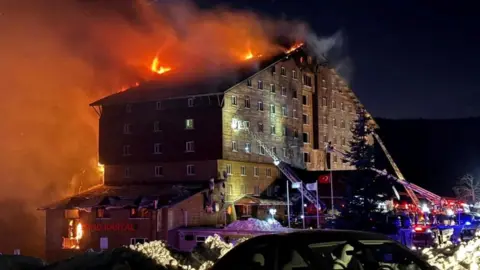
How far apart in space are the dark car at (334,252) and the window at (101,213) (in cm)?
5003

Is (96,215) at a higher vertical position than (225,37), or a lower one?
lower

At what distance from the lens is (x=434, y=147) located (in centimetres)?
12850

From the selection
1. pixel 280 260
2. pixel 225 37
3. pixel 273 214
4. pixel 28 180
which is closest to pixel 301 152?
pixel 273 214

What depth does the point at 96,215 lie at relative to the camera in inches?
2271

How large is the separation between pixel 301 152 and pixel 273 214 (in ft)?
35.4

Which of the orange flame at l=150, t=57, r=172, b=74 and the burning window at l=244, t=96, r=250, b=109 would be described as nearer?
the burning window at l=244, t=96, r=250, b=109

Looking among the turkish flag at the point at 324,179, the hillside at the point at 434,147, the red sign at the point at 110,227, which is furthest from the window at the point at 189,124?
the hillside at the point at 434,147

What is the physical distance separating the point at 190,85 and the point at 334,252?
175 feet

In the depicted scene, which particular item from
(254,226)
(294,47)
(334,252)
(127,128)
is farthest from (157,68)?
(334,252)

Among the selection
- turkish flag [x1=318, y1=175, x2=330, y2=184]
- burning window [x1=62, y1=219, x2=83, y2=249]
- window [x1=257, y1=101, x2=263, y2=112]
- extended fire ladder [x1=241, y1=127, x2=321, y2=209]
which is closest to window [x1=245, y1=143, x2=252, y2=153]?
extended fire ladder [x1=241, y1=127, x2=321, y2=209]

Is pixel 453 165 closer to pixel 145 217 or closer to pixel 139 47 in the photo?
pixel 139 47

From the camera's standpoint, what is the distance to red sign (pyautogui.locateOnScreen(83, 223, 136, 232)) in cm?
5581

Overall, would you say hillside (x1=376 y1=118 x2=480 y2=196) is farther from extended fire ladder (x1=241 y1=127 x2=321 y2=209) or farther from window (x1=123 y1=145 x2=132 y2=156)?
window (x1=123 y1=145 x2=132 y2=156)

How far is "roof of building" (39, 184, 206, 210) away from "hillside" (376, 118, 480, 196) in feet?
215
